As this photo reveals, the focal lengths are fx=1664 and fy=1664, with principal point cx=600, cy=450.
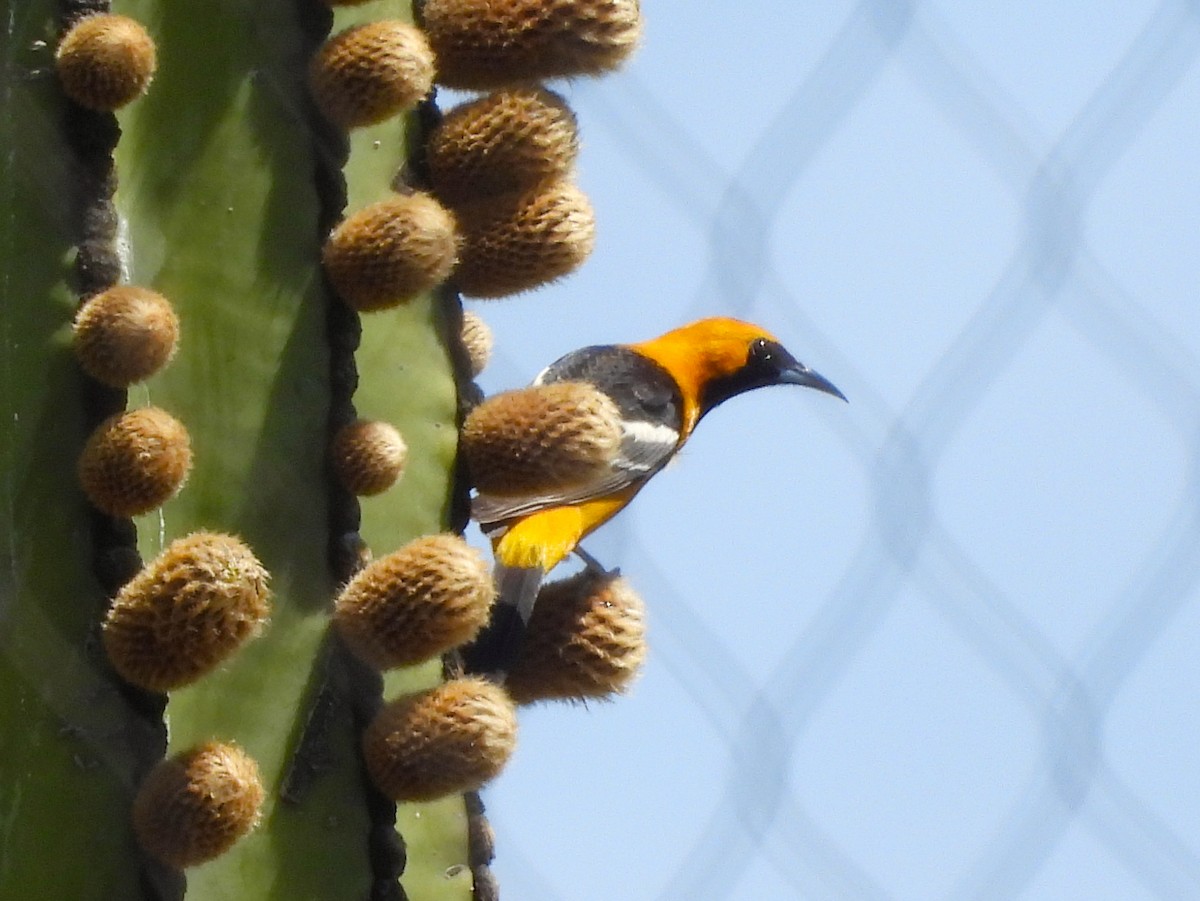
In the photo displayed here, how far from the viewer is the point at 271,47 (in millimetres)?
838

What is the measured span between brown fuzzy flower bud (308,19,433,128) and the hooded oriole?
21 centimetres

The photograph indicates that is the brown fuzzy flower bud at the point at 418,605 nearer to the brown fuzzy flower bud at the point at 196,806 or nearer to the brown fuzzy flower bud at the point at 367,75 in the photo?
the brown fuzzy flower bud at the point at 196,806

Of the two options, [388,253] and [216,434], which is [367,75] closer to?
[388,253]

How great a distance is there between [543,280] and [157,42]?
0.83 feet

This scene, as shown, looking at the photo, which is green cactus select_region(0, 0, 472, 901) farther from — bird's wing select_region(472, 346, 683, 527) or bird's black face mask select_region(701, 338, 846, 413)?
bird's black face mask select_region(701, 338, 846, 413)

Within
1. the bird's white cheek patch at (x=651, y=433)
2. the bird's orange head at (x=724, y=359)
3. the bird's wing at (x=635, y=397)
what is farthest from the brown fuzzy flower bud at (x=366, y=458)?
the bird's orange head at (x=724, y=359)

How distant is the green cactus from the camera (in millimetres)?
734

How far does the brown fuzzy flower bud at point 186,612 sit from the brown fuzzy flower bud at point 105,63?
21 centimetres

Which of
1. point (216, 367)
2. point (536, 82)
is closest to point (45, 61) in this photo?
point (216, 367)

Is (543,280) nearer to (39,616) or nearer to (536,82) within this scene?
(536,82)

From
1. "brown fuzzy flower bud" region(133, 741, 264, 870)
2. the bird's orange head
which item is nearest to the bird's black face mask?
the bird's orange head

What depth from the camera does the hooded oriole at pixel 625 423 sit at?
113 centimetres

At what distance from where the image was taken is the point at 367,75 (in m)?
0.83

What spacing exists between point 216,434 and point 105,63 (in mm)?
176
